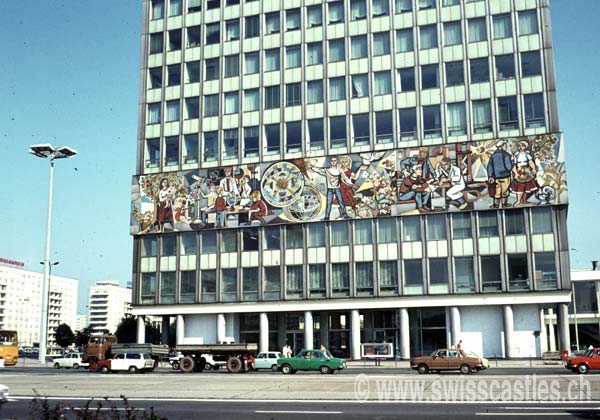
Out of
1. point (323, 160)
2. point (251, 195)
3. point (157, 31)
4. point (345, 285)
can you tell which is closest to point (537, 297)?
point (345, 285)

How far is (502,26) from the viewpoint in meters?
61.6

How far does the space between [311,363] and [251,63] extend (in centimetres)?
3836

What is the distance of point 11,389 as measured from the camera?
29.5 m

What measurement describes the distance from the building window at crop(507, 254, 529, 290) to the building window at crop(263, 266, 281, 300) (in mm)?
21383

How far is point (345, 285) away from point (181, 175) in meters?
20.5

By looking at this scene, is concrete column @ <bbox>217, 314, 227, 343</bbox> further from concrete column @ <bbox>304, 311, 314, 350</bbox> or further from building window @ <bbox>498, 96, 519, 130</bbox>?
building window @ <bbox>498, 96, 519, 130</bbox>

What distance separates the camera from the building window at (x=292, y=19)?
68.4m

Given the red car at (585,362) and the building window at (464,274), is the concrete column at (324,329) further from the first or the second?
the red car at (585,362)

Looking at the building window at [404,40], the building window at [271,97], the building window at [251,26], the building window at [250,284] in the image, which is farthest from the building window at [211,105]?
the building window at [404,40]

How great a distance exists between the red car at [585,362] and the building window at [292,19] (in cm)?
4457

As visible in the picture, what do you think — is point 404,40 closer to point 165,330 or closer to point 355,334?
point 355,334

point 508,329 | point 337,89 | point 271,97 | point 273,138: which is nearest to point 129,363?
point 273,138

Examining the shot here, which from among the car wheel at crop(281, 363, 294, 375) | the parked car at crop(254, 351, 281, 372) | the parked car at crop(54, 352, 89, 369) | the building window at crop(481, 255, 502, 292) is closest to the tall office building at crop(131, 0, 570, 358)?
the building window at crop(481, 255, 502, 292)

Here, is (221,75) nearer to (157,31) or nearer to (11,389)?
(157,31)
